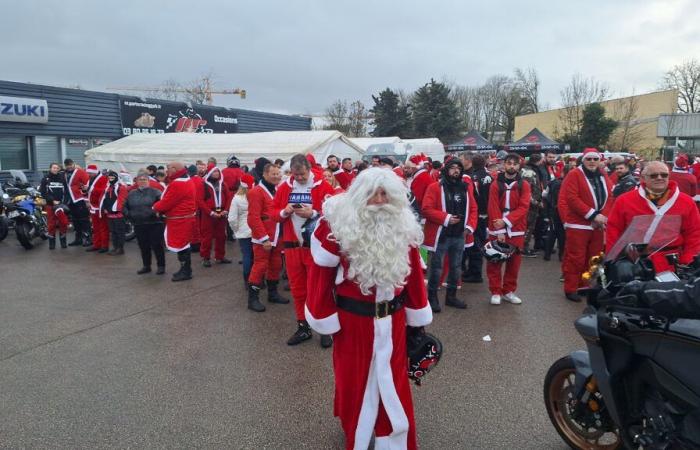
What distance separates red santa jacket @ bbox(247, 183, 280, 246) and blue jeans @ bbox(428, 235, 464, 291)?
6.70 feet

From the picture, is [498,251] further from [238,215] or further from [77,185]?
[77,185]

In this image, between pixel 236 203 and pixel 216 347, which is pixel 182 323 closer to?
pixel 216 347

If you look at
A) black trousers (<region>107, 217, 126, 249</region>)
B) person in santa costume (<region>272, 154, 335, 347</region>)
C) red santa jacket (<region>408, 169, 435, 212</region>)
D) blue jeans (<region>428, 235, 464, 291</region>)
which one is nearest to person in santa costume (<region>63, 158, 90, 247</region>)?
black trousers (<region>107, 217, 126, 249</region>)

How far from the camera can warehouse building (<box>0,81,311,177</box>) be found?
18.1 metres

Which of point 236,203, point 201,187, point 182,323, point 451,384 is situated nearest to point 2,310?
point 182,323

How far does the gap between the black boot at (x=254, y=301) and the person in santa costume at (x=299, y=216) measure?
0.99 meters

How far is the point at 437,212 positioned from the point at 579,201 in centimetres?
187

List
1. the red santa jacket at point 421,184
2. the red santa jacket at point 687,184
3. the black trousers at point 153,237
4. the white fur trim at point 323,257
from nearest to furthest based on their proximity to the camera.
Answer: the white fur trim at point 323,257 → the red santa jacket at point 421,184 → the black trousers at point 153,237 → the red santa jacket at point 687,184

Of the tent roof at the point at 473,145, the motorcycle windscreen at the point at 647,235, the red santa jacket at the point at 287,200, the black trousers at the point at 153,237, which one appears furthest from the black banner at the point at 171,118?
the motorcycle windscreen at the point at 647,235

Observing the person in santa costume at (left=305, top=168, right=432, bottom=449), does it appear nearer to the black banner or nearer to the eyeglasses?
the eyeglasses

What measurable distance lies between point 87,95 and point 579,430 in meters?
23.5

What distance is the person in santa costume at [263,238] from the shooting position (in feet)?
20.1

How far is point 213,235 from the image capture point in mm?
9398

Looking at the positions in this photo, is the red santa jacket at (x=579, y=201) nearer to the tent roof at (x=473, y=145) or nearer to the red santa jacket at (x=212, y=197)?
the red santa jacket at (x=212, y=197)
